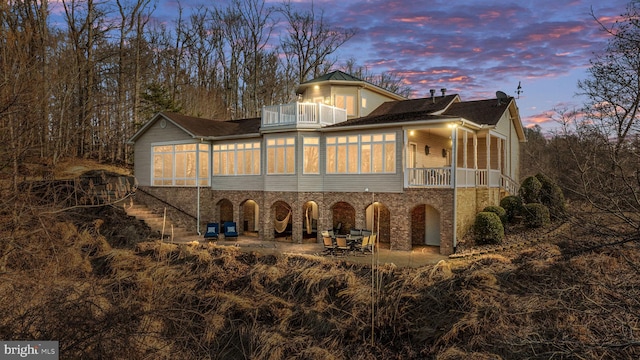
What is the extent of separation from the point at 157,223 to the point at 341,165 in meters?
8.69

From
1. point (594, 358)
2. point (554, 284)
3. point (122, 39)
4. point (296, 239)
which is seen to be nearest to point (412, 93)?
point (122, 39)

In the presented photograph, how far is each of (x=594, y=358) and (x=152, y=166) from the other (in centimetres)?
1983

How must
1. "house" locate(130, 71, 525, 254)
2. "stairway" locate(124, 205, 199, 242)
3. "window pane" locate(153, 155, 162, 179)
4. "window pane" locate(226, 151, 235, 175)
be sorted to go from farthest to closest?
"window pane" locate(153, 155, 162, 179)
"window pane" locate(226, 151, 235, 175)
"stairway" locate(124, 205, 199, 242)
"house" locate(130, 71, 525, 254)

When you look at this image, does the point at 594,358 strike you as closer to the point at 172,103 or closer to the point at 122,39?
the point at 172,103

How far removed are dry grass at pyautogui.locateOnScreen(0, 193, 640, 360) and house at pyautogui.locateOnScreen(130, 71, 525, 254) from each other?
326 cm

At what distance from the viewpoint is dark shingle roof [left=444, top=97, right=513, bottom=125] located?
57.0ft

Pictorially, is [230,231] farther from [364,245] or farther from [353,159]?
[364,245]

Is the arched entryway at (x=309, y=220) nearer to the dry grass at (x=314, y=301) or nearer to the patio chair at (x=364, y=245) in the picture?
the patio chair at (x=364, y=245)

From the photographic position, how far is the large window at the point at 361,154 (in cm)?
1489

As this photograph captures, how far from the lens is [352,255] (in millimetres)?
12828

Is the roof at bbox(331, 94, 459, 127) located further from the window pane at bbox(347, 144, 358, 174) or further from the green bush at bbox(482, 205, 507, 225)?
the green bush at bbox(482, 205, 507, 225)

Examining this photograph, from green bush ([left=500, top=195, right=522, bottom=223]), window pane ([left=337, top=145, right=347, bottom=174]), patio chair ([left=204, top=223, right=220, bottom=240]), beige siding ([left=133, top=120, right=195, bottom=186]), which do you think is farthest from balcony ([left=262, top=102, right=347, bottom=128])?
green bush ([left=500, top=195, right=522, bottom=223])

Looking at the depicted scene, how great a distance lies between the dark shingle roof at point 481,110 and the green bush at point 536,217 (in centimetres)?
391

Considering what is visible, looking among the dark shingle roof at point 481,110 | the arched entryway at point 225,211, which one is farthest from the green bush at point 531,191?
the arched entryway at point 225,211
